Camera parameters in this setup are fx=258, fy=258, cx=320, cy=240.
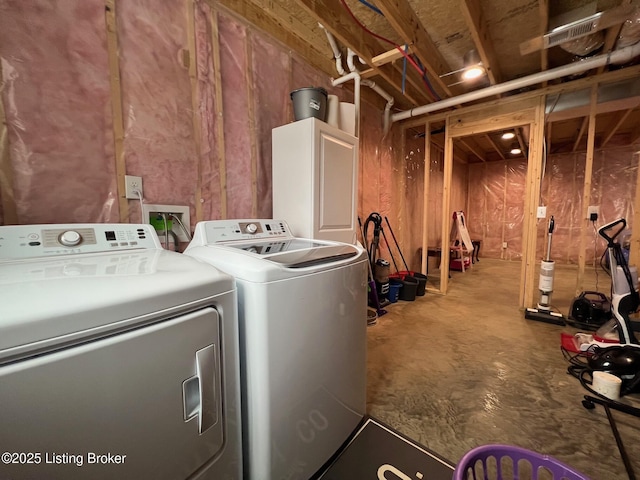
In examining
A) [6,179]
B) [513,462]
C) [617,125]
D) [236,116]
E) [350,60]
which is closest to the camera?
[513,462]

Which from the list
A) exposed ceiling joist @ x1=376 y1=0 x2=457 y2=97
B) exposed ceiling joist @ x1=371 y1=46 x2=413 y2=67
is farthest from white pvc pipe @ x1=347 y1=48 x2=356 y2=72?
exposed ceiling joist @ x1=376 y1=0 x2=457 y2=97

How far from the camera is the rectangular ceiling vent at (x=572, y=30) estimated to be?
1.85 meters

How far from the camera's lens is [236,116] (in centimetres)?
191

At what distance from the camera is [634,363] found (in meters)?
1.61

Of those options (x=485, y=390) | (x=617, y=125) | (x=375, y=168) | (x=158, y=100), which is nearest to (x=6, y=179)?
(x=158, y=100)

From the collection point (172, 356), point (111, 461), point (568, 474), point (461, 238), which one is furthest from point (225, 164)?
point (461, 238)

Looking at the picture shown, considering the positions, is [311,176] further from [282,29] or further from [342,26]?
[282,29]

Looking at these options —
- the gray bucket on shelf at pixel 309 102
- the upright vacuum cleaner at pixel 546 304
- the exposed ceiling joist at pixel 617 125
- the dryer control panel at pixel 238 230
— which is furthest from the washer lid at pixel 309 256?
the exposed ceiling joist at pixel 617 125

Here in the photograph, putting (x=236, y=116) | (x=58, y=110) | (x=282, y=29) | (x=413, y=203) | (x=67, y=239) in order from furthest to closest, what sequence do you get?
1. (x=413, y=203)
2. (x=282, y=29)
3. (x=236, y=116)
4. (x=58, y=110)
5. (x=67, y=239)

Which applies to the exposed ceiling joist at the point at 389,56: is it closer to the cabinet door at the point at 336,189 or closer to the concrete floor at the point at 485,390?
the cabinet door at the point at 336,189

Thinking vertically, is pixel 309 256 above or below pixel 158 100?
below

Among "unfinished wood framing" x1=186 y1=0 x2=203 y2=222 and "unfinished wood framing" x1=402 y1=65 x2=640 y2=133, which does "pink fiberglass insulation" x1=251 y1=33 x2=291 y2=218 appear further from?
"unfinished wood framing" x1=402 y1=65 x2=640 y2=133

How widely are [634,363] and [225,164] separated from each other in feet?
9.73

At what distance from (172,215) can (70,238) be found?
0.62 m
